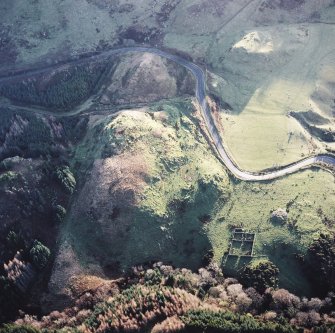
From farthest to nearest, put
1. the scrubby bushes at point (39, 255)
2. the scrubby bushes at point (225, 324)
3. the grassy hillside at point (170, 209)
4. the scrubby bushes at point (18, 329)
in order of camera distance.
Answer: the grassy hillside at point (170, 209) < the scrubby bushes at point (39, 255) < the scrubby bushes at point (18, 329) < the scrubby bushes at point (225, 324)

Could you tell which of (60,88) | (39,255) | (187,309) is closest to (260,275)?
(187,309)

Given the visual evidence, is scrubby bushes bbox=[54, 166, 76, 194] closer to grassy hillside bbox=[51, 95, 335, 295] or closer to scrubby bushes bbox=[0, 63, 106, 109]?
grassy hillside bbox=[51, 95, 335, 295]

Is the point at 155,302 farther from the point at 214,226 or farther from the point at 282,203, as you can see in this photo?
the point at 282,203

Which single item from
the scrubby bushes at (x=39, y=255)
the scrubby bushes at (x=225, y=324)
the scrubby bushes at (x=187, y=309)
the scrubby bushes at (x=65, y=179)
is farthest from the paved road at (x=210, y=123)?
the scrubby bushes at (x=39, y=255)

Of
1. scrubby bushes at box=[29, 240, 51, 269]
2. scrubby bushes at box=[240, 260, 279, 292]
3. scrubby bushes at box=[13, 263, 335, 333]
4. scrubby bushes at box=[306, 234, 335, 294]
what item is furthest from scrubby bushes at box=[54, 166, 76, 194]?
scrubby bushes at box=[306, 234, 335, 294]

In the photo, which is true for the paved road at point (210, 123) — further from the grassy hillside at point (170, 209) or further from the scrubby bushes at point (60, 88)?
the scrubby bushes at point (60, 88)

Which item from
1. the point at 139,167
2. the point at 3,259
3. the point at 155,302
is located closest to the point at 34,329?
the point at 3,259

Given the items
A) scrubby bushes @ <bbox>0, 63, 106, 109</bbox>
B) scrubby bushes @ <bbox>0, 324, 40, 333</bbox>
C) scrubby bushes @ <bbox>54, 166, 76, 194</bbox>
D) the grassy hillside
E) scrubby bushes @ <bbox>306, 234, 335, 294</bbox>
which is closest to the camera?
scrubby bushes @ <bbox>0, 324, 40, 333</bbox>

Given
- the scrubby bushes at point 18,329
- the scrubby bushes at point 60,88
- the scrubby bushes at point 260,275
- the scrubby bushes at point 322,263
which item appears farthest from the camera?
the scrubby bushes at point 60,88
